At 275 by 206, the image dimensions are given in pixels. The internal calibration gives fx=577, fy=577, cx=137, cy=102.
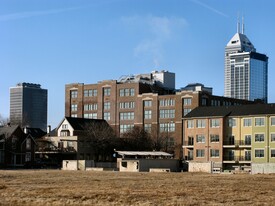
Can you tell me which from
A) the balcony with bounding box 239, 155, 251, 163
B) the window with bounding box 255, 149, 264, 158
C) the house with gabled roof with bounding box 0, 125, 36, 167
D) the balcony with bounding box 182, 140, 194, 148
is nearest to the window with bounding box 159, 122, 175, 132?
the balcony with bounding box 182, 140, 194, 148

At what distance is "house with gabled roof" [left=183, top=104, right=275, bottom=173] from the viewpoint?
106000 millimetres

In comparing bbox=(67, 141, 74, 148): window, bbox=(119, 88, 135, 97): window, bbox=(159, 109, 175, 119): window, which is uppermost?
bbox=(119, 88, 135, 97): window

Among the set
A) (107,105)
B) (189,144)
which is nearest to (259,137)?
(189,144)

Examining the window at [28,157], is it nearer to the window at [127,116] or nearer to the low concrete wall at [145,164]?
the low concrete wall at [145,164]

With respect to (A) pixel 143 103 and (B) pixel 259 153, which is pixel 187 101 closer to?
(A) pixel 143 103

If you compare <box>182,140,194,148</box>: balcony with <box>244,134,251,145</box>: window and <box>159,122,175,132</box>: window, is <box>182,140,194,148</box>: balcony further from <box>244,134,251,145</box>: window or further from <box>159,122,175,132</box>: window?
<box>159,122,175,132</box>: window

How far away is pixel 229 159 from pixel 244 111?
972 cm

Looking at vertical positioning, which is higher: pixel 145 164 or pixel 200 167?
pixel 145 164

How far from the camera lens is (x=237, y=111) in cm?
11244

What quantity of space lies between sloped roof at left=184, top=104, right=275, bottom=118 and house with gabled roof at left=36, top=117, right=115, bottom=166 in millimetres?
25932

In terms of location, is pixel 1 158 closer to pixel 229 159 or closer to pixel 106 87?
pixel 229 159

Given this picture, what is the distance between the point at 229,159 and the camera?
11150 centimetres

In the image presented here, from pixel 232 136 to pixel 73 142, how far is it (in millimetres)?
40007

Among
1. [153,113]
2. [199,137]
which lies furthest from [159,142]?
[199,137]
